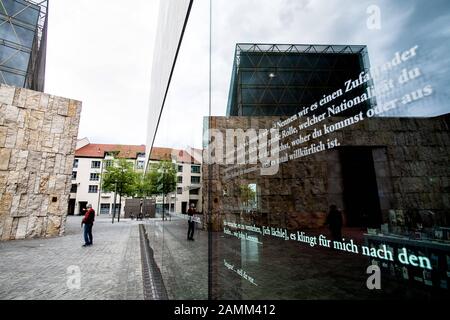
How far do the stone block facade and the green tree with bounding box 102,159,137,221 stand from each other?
1287cm

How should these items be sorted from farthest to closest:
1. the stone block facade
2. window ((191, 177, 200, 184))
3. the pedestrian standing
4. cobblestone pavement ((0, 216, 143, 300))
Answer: the stone block facade, cobblestone pavement ((0, 216, 143, 300)), the pedestrian standing, window ((191, 177, 200, 184))

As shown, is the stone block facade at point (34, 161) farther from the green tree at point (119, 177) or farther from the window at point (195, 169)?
the green tree at point (119, 177)

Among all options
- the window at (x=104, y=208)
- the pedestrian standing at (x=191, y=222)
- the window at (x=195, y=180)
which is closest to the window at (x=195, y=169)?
the window at (x=195, y=180)

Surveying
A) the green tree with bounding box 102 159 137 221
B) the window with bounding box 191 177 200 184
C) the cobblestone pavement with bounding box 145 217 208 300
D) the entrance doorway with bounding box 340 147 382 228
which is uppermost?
the green tree with bounding box 102 159 137 221

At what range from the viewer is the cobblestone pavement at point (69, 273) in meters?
3.83

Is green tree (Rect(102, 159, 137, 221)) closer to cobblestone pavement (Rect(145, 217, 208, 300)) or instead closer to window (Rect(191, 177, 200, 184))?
cobblestone pavement (Rect(145, 217, 208, 300))

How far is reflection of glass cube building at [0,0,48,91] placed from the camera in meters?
15.7

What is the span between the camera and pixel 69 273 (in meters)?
5.09

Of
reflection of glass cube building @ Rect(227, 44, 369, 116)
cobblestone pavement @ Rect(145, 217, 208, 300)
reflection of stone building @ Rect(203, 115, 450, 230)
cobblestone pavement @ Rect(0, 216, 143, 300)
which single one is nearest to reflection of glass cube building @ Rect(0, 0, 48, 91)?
cobblestone pavement @ Rect(0, 216, 143, 300)

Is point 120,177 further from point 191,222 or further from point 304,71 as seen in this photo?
point 304,71

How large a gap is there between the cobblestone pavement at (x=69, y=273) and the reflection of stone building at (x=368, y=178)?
3303 millimetres

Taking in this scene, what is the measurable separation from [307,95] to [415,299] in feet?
3.71

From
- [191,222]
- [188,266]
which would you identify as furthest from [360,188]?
[188,266]
